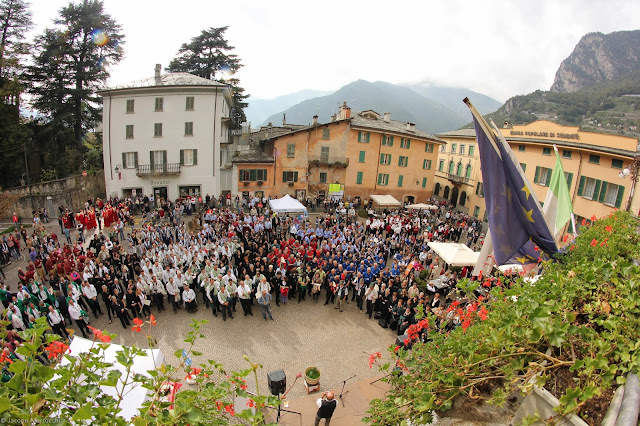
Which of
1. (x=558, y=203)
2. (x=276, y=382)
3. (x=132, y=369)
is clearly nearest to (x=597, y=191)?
(x=558, y=203)

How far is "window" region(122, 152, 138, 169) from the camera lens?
29.8m

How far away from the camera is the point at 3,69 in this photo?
98.7ft

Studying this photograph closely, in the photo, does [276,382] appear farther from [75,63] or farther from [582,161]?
[75,63]

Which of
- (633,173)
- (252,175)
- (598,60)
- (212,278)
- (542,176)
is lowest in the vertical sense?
(212,278)

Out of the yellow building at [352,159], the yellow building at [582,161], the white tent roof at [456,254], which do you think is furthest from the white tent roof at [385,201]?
the white tent roof at [456,254]

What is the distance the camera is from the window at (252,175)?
3309 cm

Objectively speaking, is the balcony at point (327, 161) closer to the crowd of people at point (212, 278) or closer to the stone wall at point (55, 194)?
the crowd of people at point (212, 278)

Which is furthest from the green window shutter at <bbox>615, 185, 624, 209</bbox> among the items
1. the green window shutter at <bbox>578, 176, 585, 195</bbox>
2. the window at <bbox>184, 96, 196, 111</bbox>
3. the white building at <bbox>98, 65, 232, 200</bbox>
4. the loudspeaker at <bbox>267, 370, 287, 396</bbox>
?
the window at <bbox>184, 96, 196, 111</bbox>

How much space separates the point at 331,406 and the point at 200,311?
800 cm

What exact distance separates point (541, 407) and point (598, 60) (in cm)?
19598

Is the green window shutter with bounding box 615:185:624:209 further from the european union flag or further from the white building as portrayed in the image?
the white building

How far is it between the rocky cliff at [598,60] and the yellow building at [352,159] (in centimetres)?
14747

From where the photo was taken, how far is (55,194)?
28.4 m

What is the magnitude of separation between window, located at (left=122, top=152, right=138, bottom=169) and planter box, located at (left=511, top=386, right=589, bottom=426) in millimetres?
32795
